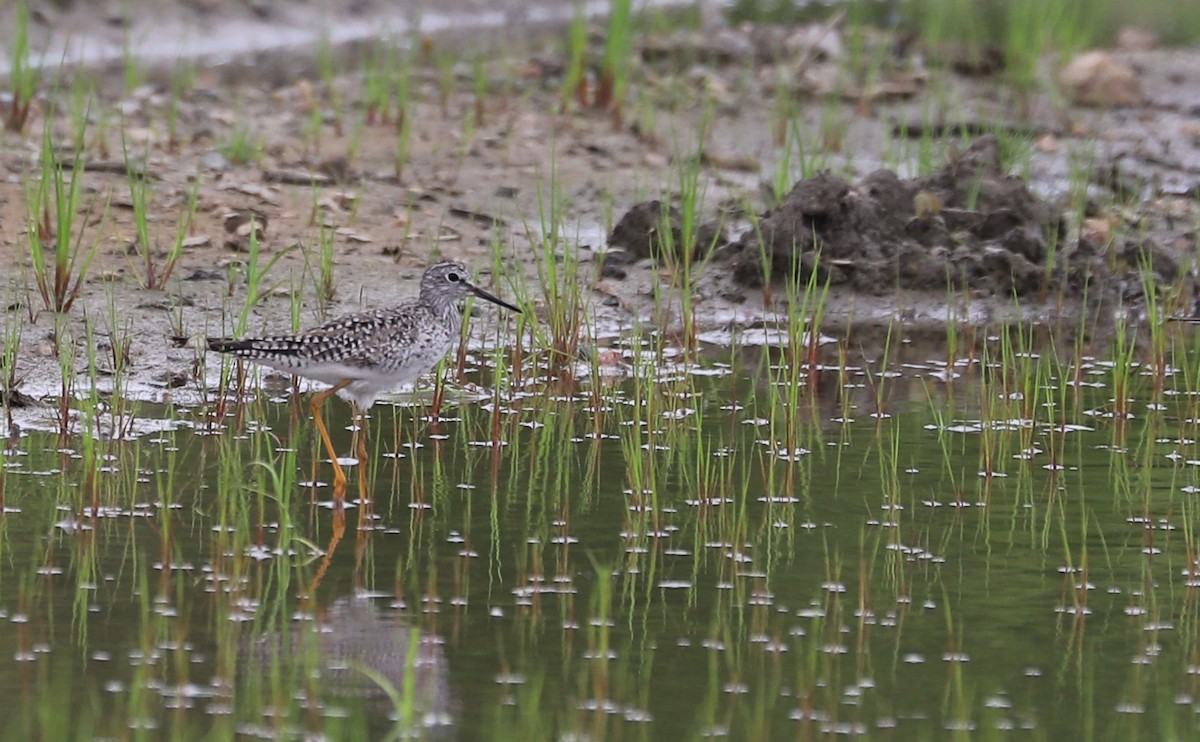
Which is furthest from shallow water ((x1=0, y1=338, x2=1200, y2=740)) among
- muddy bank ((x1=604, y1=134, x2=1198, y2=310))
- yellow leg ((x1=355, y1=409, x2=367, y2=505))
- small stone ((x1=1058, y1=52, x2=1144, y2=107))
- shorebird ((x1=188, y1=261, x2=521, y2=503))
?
small stone ((x1=1058, y1=52, x2=1144, y2=107))

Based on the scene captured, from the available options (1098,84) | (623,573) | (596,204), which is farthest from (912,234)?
(623,573)

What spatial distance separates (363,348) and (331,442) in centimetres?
44

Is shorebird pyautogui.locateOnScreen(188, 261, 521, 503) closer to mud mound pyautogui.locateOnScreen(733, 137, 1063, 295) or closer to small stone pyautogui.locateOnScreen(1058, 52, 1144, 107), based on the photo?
mud mound pyautogui.locateOnScreen(733, 137, 1063, 295)

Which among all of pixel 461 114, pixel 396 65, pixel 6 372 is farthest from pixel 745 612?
pixel 396 65


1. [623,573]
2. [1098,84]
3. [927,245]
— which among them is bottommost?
[623,573]

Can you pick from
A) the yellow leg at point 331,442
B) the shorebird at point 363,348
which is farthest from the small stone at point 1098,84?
the yellow leg at point 331,442

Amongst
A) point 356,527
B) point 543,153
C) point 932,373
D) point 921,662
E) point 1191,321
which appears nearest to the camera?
point 921,662

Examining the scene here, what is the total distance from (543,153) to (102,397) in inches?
195

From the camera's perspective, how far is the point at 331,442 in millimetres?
7820

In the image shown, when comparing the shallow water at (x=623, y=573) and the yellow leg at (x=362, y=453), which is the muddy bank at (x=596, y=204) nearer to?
the yellow leg at (x=362, y=453)

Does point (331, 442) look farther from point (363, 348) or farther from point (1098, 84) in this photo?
point (1098, 84)

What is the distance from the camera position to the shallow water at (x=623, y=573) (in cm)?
514

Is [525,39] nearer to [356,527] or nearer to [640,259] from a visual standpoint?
[640,259]

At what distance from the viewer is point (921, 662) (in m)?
5.54
